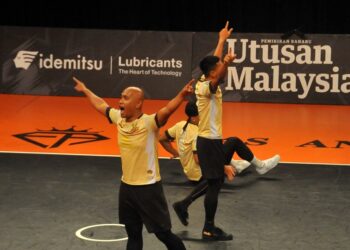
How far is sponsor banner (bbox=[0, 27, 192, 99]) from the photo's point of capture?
1608cm

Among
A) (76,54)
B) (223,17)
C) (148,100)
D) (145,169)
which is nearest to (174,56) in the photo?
(148,100)

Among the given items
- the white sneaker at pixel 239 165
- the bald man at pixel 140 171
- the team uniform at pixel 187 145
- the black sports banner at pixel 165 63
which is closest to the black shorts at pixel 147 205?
the bald man at pixel 140 171

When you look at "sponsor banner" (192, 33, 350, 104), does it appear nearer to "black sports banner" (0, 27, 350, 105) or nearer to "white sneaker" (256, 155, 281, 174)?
"black sports banner" (0, 27, 350, 105)

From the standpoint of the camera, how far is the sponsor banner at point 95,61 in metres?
16.1

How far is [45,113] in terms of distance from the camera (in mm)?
13922

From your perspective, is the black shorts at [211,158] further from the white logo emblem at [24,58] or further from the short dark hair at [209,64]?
the white logo emblem at [24,58]

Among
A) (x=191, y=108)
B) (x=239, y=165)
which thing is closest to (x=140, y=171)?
(x=191, y=108)

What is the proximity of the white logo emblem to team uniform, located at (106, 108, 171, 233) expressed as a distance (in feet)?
38.4

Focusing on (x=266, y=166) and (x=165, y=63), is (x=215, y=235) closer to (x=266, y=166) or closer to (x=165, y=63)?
(x=266, y=166)

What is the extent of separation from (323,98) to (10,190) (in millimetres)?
9526

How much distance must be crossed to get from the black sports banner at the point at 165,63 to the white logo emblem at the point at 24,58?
0.08 feet

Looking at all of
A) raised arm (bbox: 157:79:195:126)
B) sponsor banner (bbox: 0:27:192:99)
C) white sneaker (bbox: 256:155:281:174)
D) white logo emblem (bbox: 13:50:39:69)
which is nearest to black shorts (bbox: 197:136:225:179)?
raised arm (bbox: 157:79:195:126)

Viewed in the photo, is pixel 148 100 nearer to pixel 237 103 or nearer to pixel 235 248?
pixel 237 103

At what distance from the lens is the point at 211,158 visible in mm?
6266
